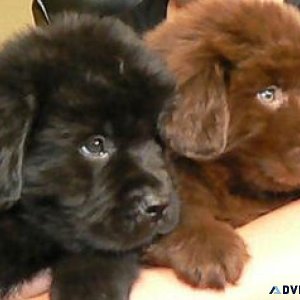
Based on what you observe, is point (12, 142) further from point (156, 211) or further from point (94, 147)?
point (156, 211)

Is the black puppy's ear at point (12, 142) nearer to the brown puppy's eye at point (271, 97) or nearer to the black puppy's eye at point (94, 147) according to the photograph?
the black puppy's eye at point (94, 147)

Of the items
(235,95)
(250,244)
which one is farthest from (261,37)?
(250,244)

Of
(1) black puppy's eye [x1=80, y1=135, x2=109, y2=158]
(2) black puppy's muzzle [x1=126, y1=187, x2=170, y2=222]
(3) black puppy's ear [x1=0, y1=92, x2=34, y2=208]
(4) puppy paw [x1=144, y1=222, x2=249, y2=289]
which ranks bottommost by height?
(4) puppy paw [x1=144, y1=222, x2=249, y2=289]

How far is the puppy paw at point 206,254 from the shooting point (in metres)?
1.34

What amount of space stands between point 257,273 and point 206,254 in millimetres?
124

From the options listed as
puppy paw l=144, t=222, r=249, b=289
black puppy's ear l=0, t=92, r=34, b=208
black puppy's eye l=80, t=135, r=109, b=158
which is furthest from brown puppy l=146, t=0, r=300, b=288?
black puppy's ear l=0, t=92, r=34, b=208

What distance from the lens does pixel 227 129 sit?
1.38m

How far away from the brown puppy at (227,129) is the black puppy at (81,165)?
0.16 ft

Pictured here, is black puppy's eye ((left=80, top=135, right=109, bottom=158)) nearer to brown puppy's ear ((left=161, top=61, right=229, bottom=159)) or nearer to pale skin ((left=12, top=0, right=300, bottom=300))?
brown puppy's ear ((left=161, top=61, right=229, bottom=159))

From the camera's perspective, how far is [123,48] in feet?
4.63

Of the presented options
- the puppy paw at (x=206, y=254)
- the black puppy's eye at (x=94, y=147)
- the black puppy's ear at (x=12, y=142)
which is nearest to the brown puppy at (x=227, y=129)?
the puppy paw at (x=206, y=254)

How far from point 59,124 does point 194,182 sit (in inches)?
10.5

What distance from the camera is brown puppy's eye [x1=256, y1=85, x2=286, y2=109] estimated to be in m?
1.39

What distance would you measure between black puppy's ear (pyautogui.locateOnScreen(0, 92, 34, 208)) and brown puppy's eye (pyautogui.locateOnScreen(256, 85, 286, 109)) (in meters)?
0.39
